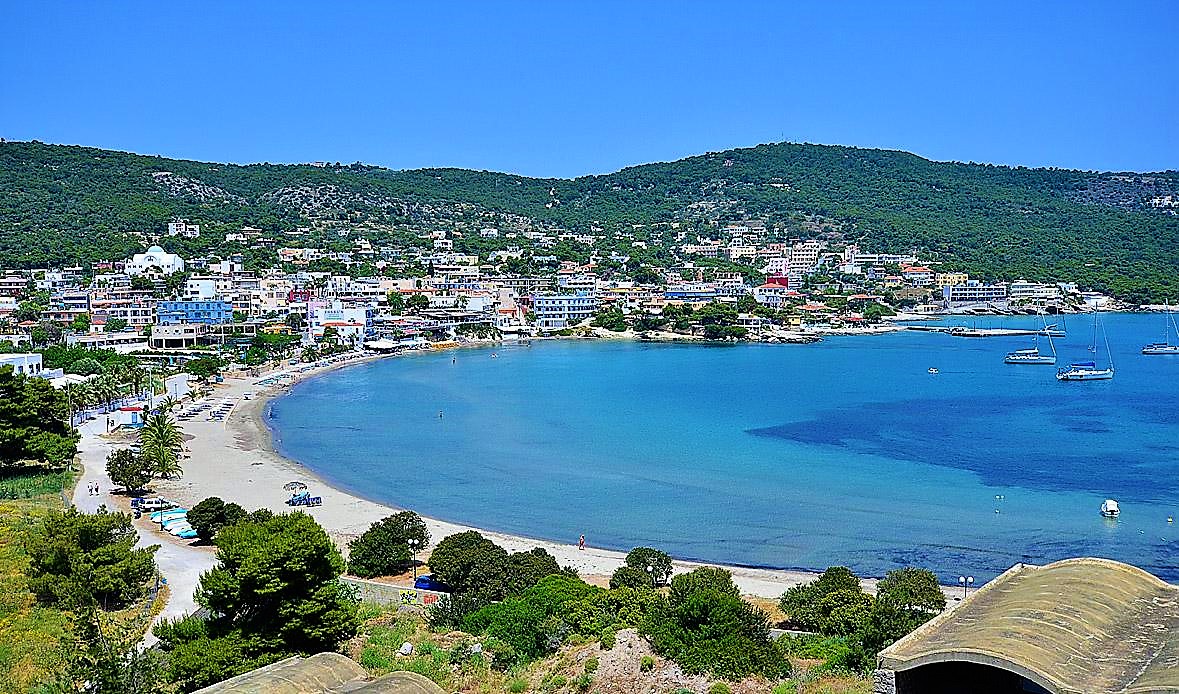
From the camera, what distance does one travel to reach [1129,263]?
107 meters

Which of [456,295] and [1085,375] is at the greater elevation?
[456,295]

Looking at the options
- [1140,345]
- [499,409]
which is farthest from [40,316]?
[1140,345]

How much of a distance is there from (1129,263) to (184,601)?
4461 inches

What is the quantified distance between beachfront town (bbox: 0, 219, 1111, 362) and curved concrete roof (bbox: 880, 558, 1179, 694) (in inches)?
1817

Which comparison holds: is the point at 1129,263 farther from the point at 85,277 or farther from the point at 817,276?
the point at 85,277

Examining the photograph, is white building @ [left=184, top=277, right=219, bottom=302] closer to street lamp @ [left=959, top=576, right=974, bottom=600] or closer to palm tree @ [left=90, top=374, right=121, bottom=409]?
palm tree @ [left=90, top=374, right=121, bottom=409]

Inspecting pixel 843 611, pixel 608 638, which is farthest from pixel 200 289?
pixel 608 638

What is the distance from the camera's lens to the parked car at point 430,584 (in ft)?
45.9

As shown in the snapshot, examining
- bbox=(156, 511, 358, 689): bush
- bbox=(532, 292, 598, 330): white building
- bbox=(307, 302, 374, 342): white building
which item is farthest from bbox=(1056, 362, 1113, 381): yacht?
bbox=(156, 511, 358, 689): bush

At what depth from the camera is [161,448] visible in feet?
76.2

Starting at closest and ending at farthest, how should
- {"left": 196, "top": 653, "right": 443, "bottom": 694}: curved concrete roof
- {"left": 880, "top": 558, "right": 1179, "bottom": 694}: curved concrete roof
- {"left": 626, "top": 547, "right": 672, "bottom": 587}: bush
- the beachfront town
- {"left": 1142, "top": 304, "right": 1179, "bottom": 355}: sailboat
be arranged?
{"left": 880, "top": 558, "right": 1179, "bottom": 694}: curved concrete roof → {"left": 196, "top": 653, "right": 443, "bottom": 694}: curved concrete roof → {"left": 626, "top": 547, "right": 672, "bottom": 587}: bush → the beachfront town → {"left": 1142, "top": 304, "right": 1179, "bottom": 355}: sailboat

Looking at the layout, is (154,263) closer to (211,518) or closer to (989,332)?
(989,332)

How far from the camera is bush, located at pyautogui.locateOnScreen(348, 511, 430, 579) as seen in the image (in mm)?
15203

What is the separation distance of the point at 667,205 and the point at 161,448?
131 m
